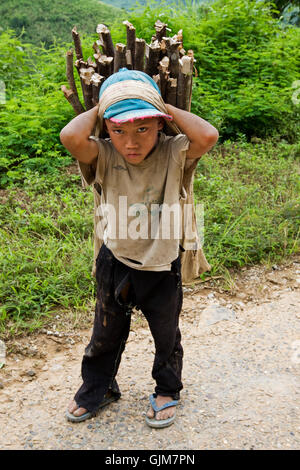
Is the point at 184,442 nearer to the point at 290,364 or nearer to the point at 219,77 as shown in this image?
the point at 290,364

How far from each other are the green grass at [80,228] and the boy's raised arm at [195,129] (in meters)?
1.87

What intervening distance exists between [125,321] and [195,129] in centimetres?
100

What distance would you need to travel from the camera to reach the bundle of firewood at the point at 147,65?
1.92 m

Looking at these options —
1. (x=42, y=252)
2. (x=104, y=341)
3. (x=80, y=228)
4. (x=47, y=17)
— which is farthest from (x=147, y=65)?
(x=47, y=17)

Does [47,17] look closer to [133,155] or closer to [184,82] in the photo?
[184,82]

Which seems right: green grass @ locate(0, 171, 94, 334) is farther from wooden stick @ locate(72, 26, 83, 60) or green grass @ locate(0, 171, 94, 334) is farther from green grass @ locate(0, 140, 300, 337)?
wooden stick @ locate(72, 26, 83, 60)

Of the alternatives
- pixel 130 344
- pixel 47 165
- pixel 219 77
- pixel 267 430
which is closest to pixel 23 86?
pixel 47 165

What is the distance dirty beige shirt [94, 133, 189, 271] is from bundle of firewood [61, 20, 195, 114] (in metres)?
0.21

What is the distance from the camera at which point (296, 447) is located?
216 centimetres

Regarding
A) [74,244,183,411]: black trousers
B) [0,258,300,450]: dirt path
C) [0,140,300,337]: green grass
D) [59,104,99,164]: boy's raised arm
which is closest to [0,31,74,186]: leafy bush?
[0,140,300,337]: green grass

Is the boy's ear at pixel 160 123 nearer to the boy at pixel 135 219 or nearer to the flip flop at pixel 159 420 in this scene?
the boy at pixel 135 219

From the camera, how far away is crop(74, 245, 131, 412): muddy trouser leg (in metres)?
2.14

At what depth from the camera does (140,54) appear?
6.63 feet

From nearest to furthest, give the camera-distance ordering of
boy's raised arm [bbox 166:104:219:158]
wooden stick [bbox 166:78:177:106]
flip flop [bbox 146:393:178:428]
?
1. boy's raised arm [bbox 166:104:219:158]
2. wooden stick [bbox 166:78:177:106]
3. flip flop [bbox 146:393:178:428]
